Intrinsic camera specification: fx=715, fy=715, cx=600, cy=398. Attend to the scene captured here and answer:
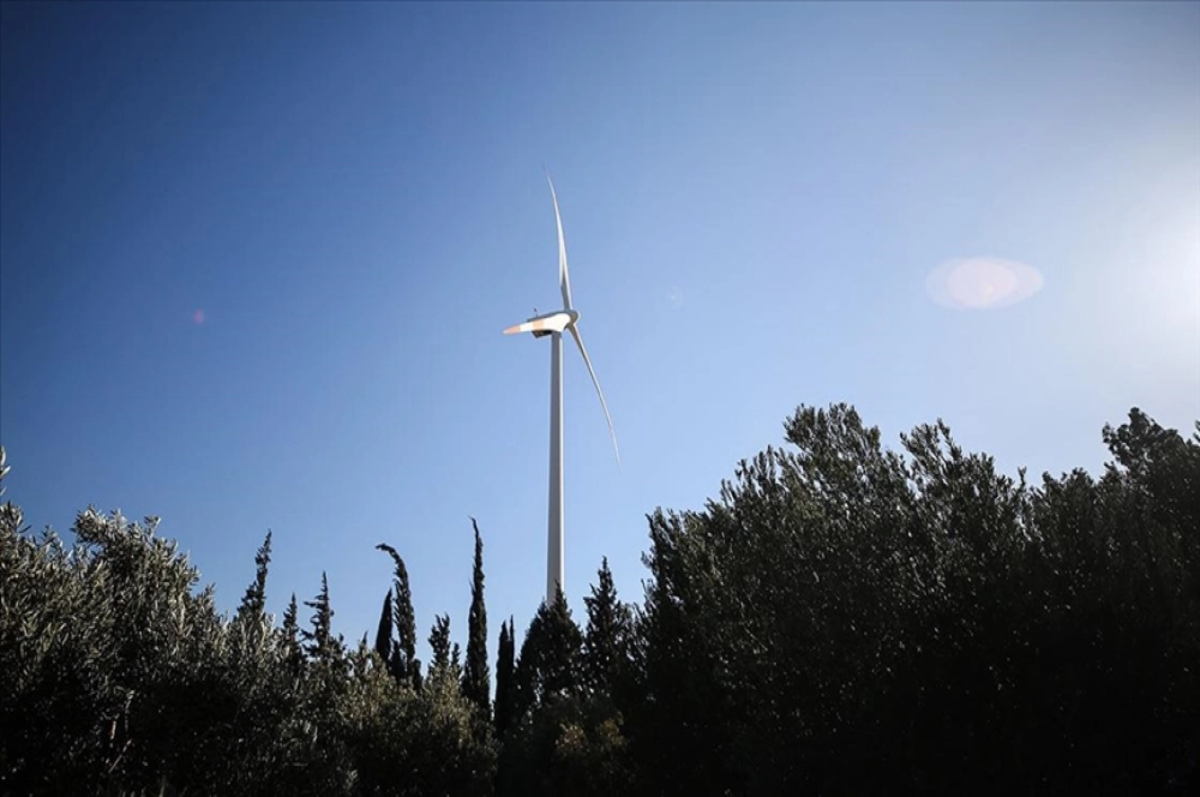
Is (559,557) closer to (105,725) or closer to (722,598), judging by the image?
(722,598)

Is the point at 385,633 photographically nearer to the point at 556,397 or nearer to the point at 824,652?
the point at 556,397

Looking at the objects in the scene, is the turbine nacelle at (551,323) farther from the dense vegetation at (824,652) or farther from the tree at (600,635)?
the dense vegetation at (824,652)

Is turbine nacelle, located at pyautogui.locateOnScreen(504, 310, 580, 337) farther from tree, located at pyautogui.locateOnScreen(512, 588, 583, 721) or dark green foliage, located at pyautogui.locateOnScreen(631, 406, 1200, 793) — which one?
dark green foliage, located at pyautogui.locateOnScreen(631, 406, 1200, 793)

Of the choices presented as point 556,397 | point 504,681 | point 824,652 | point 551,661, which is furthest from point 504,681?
point 824,652

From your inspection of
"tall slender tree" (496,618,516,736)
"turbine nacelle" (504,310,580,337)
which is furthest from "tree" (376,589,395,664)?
"turbine nacelle" (504,310,580,337)

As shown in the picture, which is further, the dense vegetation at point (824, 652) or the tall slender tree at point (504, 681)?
the tall slender tree at point (504, 681)

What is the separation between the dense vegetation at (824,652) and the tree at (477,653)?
Result: 30658 millimetres

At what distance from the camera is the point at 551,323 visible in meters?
53.1

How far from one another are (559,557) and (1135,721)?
38.2 metres

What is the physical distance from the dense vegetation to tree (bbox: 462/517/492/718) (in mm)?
30658

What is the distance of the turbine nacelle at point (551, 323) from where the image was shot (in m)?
53.0

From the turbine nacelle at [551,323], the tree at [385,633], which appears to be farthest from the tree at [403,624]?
the turbine nacelle at [551,323]

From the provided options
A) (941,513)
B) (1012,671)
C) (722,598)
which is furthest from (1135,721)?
(722,598)

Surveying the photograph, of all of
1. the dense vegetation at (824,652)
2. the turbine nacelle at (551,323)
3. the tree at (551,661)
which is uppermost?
the turbine nacelle at (551,323)
